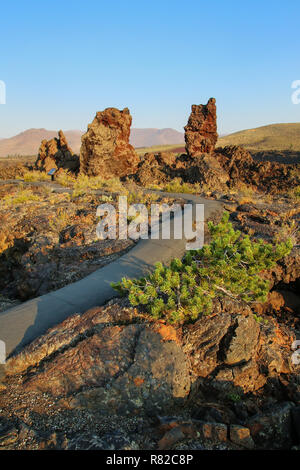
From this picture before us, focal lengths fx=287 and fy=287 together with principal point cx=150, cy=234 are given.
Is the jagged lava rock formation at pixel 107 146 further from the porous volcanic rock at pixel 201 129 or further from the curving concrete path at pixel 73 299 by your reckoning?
the curving concrete path at pixel 73 299

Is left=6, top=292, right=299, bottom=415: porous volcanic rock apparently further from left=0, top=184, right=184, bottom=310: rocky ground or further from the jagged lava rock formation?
the jagged lava rock formation

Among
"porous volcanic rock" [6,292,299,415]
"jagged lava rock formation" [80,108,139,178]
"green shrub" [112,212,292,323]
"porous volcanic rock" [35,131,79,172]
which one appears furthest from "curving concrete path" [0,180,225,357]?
"porous volcanic rock" [35,131,79,172]

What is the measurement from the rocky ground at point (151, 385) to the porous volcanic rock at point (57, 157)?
18293mm

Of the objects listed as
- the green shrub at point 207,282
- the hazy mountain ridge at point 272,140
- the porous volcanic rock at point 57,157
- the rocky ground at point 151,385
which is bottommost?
the rocky ground at point 151,385

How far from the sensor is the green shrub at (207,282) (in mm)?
3779

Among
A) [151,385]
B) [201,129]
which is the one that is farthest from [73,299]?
[201,129]

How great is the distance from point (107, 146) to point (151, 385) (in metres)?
17.4

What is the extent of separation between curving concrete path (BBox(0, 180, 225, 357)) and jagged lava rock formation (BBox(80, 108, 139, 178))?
13.1m

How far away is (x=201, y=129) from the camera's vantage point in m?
21.0

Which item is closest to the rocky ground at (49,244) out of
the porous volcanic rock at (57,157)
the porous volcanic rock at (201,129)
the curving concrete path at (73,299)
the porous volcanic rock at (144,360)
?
the curving concrete path at (73,299)

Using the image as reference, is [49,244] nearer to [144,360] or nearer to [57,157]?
[144,360]

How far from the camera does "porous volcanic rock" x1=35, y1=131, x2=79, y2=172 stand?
68.9ft

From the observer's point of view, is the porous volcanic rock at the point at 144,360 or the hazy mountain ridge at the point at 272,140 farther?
the hazy mountain ridge at the point at 272,140
